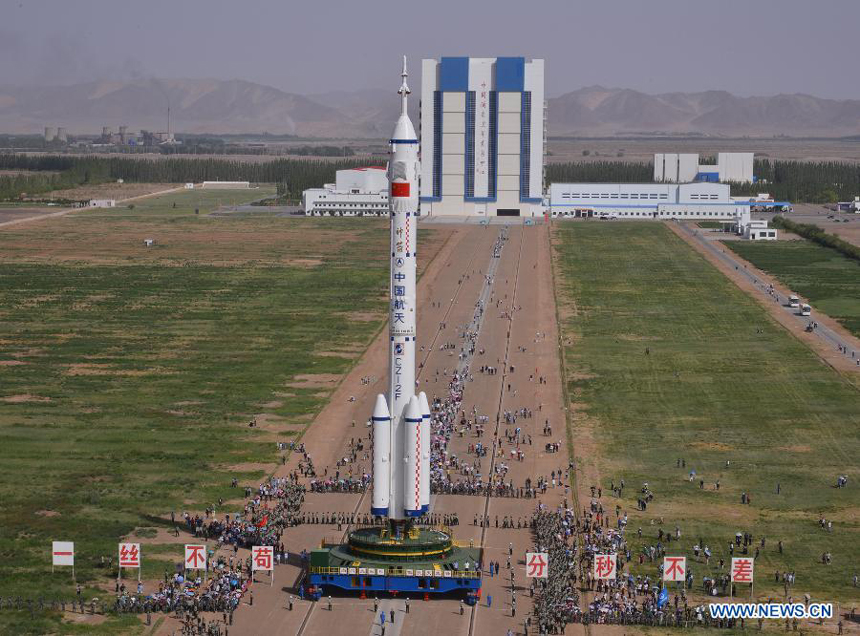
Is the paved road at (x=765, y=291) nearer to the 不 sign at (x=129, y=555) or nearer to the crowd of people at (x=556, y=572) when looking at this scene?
the crowd of people at (x=556, y=572)

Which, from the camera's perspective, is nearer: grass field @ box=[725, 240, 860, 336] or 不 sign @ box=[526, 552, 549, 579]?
不 sign @ box=[526, 552, 549, 579]

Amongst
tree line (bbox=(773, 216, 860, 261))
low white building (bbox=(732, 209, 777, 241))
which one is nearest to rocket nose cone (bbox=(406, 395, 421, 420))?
tree line (bbox=(773, 216, 860, 261))

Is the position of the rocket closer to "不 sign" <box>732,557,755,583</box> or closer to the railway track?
the railway track

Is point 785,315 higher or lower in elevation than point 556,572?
higher

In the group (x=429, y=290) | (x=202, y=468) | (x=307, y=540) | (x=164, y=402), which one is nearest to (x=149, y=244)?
(x=429, y=290)

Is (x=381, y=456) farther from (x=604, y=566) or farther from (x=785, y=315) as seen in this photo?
(x=785, y=315)

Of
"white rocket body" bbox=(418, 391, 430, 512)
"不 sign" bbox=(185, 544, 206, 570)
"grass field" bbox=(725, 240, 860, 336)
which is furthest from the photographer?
"grass field" bbox=(725, 240, 860, 336)

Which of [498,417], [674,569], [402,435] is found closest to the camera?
[674,569]

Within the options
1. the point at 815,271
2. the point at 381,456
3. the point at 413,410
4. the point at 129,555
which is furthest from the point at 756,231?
the point at 129,555
